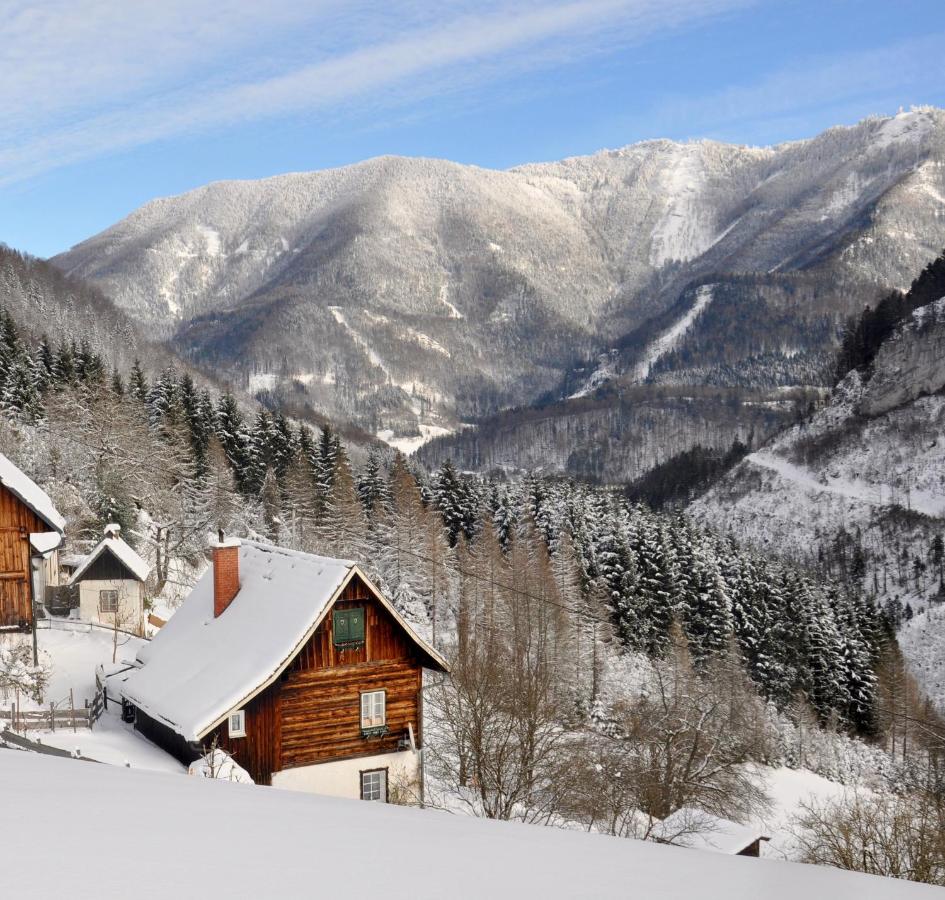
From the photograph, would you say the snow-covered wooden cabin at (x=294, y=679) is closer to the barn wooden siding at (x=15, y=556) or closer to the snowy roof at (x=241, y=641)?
the snowy roof at (x=241, y=641)

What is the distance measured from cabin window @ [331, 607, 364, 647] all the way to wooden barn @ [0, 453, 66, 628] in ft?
35.8

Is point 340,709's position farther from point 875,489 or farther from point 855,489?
point 855,489

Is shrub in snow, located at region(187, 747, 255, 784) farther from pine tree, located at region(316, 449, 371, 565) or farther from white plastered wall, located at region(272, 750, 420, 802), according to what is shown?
pine tree, located at region(316, 449, 371, 565)

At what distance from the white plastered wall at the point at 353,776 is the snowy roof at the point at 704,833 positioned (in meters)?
7.69

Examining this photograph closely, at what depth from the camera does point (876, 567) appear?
114 meters

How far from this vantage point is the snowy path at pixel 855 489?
125m

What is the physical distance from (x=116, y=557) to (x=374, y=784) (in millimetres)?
24498

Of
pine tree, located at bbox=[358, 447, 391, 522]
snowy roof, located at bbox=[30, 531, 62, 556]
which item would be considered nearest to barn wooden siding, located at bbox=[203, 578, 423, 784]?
snowy roof, located at bbox=[30, 531, 62, 556]

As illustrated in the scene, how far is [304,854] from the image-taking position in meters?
5.02

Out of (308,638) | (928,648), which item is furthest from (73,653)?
(928,648)

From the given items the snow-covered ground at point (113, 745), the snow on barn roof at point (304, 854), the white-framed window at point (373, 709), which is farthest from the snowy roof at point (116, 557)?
the snow on barn roof at point (304, 854)

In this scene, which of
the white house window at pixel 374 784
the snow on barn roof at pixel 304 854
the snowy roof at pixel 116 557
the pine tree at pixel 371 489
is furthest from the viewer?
the pine tree at pixel 371 489

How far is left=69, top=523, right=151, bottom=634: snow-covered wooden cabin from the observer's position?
147 ft

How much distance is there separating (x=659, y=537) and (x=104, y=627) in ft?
148
